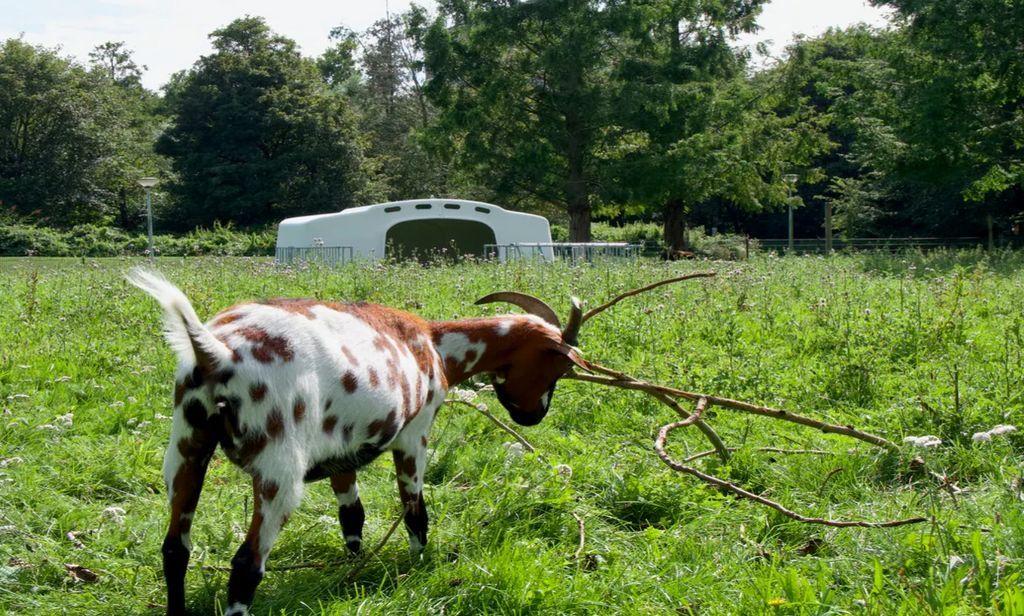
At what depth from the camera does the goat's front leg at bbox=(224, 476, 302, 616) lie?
10.3ft

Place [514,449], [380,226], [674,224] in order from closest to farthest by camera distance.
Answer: [514,449]
[380,226]
[674,224]

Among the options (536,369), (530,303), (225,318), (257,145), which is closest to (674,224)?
(257,145)

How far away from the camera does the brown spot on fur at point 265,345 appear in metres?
3.24

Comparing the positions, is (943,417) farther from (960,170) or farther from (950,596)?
(960,170)

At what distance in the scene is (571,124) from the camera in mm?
32438

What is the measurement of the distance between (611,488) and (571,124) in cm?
2850

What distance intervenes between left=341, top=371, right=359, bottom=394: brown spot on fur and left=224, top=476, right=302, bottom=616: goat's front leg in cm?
43

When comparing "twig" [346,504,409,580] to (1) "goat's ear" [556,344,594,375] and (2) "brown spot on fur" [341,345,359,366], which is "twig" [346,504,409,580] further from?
(1) "goat's ear" [556,344,594,375]

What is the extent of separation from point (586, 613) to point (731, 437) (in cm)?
265

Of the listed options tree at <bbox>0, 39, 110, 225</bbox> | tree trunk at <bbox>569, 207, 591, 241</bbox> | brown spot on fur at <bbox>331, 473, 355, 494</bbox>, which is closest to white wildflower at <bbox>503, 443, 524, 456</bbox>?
brown spot on fur at <bbox>331, 473, 355, 494</bbox>

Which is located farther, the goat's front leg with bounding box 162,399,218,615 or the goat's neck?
the goat's neck

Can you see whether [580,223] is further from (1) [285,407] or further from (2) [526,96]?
(1) [285,407]

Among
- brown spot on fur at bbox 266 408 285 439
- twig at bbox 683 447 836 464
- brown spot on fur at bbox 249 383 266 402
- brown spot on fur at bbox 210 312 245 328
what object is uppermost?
brown spot on fur at bbox 210 312 245 328

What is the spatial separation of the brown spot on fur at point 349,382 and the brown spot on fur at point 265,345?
25 cm
